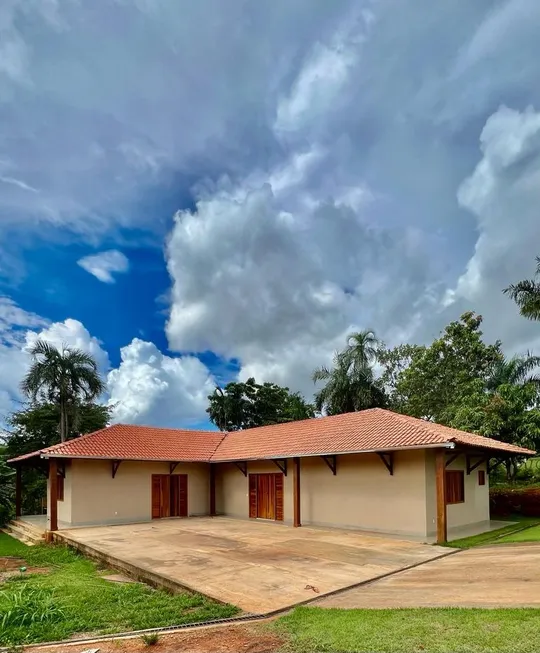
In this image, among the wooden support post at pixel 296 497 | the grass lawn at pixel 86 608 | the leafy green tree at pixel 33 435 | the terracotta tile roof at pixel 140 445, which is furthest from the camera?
the leafy green tree at pixel 33 435

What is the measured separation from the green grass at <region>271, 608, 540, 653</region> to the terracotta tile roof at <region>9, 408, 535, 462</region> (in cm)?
658

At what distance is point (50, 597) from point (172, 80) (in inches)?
424

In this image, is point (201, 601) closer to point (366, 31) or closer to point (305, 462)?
point (305, 462)

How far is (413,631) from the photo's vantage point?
5594mm

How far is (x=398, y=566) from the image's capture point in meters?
10.1

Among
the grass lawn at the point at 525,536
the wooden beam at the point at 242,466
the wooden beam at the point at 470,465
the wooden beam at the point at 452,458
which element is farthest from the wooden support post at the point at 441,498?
the wooden beam at the point at 242,466

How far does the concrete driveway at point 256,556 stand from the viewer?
824 cm

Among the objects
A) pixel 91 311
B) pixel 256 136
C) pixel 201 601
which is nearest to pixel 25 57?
pixel 256 136

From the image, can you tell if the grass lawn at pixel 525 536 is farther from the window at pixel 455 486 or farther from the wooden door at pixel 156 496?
the wooden door at pixel 156 496

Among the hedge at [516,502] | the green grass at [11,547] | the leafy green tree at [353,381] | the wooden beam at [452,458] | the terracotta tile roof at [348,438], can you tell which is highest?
the leafy green tree at [353,381]

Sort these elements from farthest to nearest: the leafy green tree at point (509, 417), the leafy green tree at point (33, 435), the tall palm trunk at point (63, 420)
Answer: the leafy green tree at point (33, 435), the tall palm trunk at point (63, 420), the leafy green tree at point (509, 417)

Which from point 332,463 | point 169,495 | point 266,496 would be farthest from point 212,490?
point 332,463

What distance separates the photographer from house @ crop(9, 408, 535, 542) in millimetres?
13992

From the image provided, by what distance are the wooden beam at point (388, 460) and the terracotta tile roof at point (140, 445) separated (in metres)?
8.43
